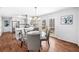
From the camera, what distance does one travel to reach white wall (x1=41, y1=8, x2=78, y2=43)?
9.29ft

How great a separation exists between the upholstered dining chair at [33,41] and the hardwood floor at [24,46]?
0.40 feet

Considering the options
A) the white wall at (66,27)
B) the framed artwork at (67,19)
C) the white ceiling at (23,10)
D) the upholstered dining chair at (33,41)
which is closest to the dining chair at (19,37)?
the upholstered dining chair at (33,41)

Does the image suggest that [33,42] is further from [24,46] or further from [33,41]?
[24,46]

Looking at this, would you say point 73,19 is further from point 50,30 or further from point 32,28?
point 32,28

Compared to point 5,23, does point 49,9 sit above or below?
above

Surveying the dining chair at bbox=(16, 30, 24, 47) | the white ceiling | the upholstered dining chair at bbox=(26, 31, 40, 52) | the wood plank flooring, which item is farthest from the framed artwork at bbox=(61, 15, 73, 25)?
the dining chair at bbox=(16, 30, 24, 47)

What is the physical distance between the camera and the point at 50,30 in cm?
287

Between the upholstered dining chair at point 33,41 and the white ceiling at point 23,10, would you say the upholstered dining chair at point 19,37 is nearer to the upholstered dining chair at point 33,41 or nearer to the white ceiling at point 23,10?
the upholstered dining chair at point 33,41

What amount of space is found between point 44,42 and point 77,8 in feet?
3.53

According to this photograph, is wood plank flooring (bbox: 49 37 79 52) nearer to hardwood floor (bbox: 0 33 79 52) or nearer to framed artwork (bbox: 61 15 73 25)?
hardwood floor (bbox: 0 33 79 52)

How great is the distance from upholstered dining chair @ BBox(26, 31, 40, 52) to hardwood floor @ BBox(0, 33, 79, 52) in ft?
0.40

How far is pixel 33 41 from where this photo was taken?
3010 millimetres
